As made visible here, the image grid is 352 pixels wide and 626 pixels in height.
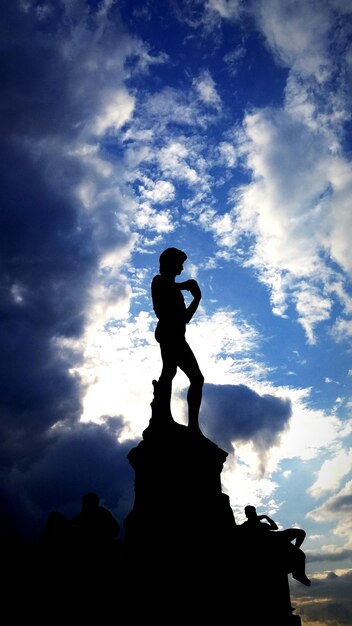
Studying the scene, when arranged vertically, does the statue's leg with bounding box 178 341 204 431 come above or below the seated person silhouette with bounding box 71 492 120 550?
above

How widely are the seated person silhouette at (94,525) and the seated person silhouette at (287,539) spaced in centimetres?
239

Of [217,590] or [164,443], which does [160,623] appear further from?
[164,443]

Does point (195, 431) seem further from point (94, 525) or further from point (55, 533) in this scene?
point (55, 533)

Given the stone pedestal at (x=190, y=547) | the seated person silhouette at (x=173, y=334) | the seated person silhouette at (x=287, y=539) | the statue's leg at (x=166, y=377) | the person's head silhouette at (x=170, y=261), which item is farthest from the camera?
the person's head silhouette at (x=170, y=261)

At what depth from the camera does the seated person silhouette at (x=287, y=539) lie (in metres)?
7.11

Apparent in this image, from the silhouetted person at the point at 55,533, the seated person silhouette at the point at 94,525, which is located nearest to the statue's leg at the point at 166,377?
the seated person silhouette at the point at 94,525

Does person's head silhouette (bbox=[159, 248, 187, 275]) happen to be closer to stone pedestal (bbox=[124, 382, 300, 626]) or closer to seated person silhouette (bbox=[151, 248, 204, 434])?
seated person silhouette (bbox=[151, 248, 204, 434])

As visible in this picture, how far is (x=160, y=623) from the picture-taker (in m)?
5.90

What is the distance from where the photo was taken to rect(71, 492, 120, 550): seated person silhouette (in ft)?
20.3

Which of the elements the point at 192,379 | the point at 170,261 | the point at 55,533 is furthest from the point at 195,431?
the point at 170,261

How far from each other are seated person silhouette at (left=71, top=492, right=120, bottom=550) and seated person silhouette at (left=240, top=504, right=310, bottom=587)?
2.39 m

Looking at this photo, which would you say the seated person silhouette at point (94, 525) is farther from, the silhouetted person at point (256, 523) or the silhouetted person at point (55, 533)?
the silhouetted person at point (256, 523)

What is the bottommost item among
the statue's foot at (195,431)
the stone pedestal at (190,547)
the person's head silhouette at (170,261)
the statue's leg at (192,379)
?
the stone pedestal at (190,547)

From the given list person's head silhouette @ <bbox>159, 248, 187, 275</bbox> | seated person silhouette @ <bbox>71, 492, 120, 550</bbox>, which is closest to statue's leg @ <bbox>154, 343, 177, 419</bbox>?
person's head silhouette @ <bbox>159, 248, 187, 275</bbox>
